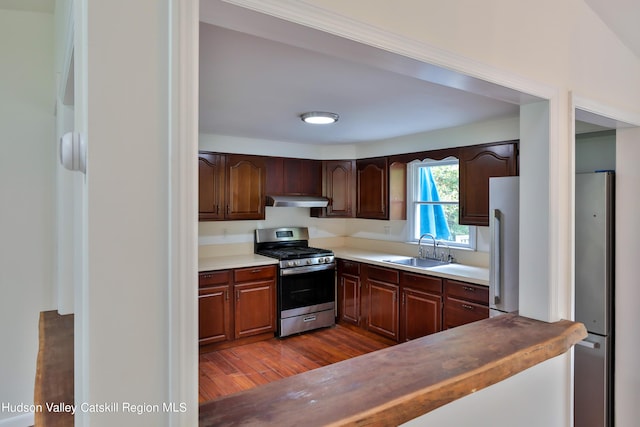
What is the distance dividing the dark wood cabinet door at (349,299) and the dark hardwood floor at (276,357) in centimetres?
14

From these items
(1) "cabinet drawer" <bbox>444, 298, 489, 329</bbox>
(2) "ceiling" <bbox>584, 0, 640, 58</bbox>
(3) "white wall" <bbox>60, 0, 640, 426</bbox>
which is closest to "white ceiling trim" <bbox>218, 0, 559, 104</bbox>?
(3) "white wall" <bbox>60, 0, 640, 426</bbox>

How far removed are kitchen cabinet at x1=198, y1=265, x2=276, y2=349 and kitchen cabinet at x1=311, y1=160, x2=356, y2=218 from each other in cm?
122

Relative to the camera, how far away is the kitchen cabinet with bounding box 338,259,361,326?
4.57 m

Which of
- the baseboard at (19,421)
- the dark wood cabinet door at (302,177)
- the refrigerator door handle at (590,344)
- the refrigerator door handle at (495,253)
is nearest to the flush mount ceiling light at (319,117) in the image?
the refrigerator door handle at (495,253)

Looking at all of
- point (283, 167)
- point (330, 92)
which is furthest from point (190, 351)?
point (283, 167)

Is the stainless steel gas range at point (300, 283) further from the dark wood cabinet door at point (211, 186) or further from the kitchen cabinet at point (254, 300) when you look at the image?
the dark wood cabinet door at point (211, 186)

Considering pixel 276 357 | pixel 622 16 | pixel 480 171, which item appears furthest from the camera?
pixel 276 357

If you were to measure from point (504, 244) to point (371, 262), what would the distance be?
71.9 inches

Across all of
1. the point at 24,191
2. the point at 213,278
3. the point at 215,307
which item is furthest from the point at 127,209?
the point at 215,307

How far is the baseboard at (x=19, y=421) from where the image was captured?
270 centimetres

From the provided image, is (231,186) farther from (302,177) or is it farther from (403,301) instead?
(403,301)

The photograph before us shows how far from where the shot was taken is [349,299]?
468 centimetres

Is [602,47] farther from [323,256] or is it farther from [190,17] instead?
[323,256]

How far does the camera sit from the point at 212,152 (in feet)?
13.9
